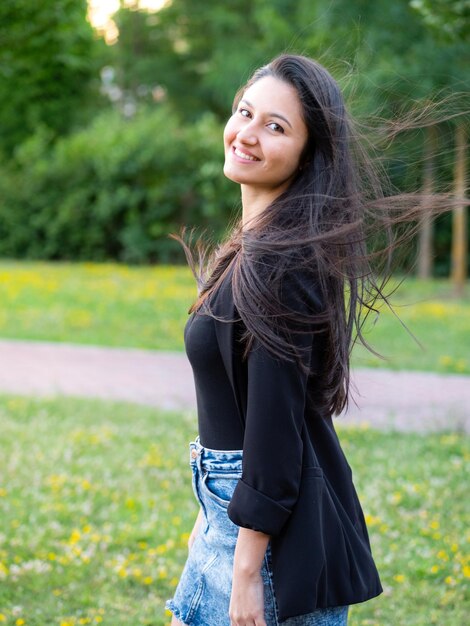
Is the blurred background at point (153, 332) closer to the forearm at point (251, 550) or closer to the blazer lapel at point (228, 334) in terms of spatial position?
the blazer lapel at point (228, 334)

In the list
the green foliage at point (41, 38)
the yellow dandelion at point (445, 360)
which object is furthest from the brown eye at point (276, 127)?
the yellow dandelion at point (445, 360)

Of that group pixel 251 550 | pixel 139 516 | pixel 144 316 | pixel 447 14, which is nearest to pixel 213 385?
pixel 251 550

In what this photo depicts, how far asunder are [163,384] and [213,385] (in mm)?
6957

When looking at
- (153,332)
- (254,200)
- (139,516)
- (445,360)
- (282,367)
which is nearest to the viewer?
(282,367)

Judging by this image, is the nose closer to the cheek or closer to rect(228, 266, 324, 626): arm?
the cheek

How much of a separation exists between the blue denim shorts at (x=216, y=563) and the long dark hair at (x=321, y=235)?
0.27 m

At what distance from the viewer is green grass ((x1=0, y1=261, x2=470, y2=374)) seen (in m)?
11.1

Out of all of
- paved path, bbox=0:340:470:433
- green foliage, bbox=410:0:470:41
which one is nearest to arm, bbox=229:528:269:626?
paved path, bbox=0:340:470:433

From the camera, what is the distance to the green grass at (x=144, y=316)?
11.1 metres

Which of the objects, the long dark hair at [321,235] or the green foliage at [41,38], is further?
the green foliage at [41,38]

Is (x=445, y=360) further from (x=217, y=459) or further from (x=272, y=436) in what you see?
(x=272, y=436)

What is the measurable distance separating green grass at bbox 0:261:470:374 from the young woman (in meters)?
5.92

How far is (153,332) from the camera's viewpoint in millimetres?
12172

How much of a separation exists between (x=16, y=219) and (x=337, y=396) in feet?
76.0
